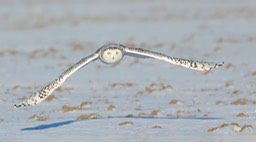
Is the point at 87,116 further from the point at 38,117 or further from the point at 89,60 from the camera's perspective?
the point at 89,60

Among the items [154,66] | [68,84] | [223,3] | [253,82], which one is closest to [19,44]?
[154,66]

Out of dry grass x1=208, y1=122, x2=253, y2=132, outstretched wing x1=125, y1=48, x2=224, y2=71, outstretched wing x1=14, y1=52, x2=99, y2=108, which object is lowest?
dry grass x1=208, y1=122, x2=253, y2=132

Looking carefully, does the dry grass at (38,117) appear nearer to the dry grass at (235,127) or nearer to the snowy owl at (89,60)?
the snowy owl at (89,60)

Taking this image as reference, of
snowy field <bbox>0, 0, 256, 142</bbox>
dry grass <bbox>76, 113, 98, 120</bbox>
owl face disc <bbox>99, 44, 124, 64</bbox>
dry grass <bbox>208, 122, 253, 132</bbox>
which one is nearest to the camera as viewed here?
dry grass <bbox>208, 122, 253, 132</bbox>

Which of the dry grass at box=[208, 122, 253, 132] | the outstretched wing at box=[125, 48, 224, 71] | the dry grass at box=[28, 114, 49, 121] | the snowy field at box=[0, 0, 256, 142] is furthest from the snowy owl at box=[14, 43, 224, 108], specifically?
the dry grass at box=[28, 114, 49, 121]

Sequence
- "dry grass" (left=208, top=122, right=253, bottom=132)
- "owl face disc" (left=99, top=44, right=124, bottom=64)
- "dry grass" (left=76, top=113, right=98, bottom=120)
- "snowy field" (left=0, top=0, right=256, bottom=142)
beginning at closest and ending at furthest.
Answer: "dry grass" (left=208, top=122, right=253, bottom=132)
"owl face disc" (left=99, top=44, right=124, bottom=64)
"snowy field" (left=0, top=0, right=256, bottom=142)
"dry grass" (left=76, top=113, right=98, bottom=120)

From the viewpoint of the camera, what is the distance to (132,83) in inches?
654

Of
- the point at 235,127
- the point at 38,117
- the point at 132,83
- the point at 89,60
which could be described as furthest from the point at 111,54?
the point at 132,83

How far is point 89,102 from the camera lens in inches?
544

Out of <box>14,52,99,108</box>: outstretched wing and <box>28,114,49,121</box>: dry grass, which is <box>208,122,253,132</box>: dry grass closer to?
<box>14,52,99,108</box>: outstretched wing

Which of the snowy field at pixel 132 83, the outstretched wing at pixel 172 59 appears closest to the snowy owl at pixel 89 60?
the outstretched wing at pixel 172 59

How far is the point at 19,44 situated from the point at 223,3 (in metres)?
24.7

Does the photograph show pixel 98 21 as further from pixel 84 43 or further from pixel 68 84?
pixel 68 84

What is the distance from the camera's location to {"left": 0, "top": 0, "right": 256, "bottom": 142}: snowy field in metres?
10.9
